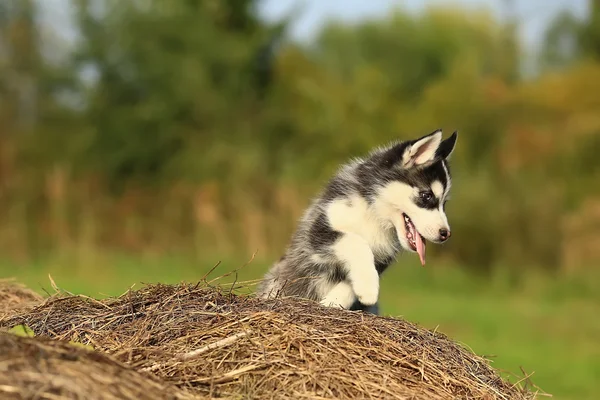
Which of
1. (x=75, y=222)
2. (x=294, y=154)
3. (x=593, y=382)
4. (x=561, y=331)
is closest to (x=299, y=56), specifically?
(x=294, y=154)

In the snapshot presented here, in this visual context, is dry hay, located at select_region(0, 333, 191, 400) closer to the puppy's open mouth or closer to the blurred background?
the puppy's open mouth

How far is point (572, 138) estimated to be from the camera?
26938 mm

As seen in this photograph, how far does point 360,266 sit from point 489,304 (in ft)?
44.3

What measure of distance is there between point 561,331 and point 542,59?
84.3ft

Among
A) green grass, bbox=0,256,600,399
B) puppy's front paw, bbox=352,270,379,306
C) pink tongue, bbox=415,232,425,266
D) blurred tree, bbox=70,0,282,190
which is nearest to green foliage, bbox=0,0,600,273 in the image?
blurred tree, bbox=70,0,282,190

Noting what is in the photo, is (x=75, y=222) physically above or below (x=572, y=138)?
below

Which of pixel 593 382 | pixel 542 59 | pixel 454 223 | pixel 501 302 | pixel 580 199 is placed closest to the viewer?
pixel 593 382

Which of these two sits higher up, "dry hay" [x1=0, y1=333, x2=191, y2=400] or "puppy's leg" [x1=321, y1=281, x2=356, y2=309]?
"puppy's leg" [x1=321, y1=281, x2=356, y2=309]

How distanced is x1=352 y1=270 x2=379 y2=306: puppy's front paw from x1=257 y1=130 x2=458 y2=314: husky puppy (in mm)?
56

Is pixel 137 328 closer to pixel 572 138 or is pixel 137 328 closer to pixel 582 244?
pixel 582 244

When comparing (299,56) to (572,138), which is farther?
(299,56)

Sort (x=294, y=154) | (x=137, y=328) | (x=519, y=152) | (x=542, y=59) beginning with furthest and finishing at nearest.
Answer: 1. (x=542, y=59)
2. (x=294, y=154)
3. (x=519, y=152)
4. (x=137, y=328)

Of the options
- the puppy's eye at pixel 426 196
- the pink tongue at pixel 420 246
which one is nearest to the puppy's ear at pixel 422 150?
the puppy's eye at pixel 426 196

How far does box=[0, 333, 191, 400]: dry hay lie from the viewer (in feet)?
11.4
